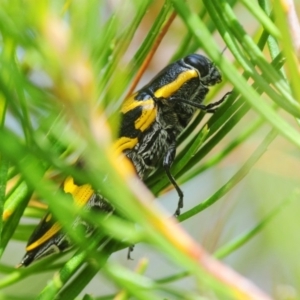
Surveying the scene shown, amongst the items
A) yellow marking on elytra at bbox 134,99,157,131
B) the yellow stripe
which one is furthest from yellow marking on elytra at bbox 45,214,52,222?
yellow marking on elytra at bbox 134,99,157,131

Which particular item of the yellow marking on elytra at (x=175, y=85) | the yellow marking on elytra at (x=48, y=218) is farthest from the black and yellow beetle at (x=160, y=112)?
the yellow marking on elytra at (x=48, y=218)

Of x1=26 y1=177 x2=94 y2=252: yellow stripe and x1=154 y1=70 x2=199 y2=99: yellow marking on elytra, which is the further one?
x1=154 y1=70 x2=199 y2=99: yellow marking on elytra


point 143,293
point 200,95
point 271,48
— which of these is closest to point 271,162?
point 200,95

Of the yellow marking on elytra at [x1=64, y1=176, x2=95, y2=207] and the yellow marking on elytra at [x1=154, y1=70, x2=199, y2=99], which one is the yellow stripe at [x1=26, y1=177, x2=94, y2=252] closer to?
the yellow marking on elytra at [x1=64, y1=176, x2=95, y2=207]

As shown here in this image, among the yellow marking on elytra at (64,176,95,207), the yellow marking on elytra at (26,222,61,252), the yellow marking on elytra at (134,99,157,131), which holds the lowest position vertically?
the yellow marking on elytra at (26,222,61,252)

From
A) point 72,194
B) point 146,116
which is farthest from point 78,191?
point 146,116

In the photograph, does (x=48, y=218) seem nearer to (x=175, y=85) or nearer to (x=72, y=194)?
(x=72, y=194)

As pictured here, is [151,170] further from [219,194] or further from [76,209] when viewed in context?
[76,209]
